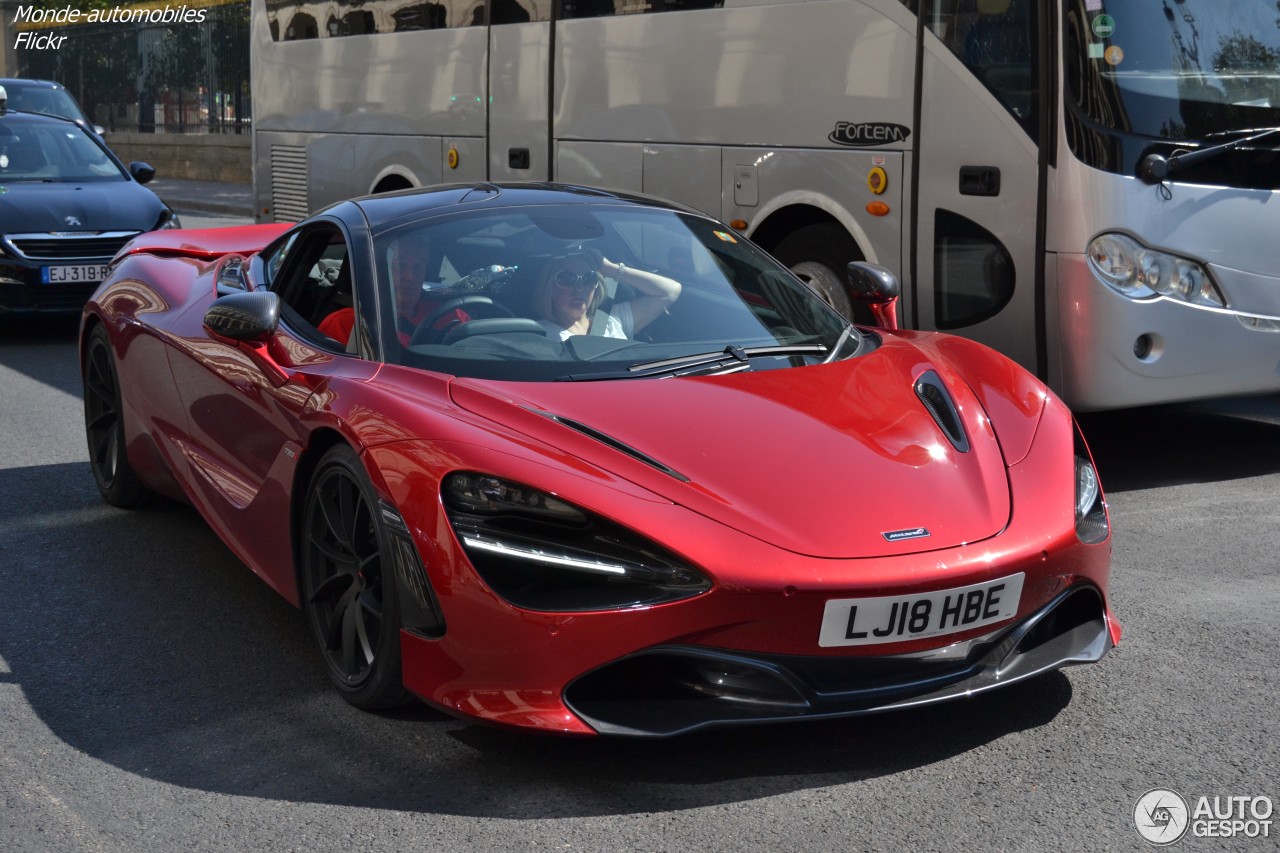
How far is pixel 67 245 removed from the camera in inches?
420

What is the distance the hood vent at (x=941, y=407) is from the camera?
12.7 ft

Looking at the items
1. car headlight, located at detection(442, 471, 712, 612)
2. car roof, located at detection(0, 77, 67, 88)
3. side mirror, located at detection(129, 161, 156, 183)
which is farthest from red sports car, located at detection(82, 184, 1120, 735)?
car roof, located at detection(0, 77, 67, 88)

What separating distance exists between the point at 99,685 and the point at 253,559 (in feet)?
1.99

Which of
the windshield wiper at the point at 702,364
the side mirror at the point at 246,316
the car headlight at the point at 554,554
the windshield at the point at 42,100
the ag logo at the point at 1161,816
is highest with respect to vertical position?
the windshield at the point at 42,100

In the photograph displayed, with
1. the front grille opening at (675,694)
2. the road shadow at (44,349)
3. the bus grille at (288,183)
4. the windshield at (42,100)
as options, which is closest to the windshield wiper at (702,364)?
the front grille opening at (675,694)

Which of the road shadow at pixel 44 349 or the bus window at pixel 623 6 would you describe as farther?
the road shadow at pixel 44 349

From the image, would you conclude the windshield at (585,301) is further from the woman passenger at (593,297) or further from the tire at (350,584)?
the tire at (350,584)

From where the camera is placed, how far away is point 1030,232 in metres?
6.73

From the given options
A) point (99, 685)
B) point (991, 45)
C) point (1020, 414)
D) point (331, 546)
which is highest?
point (991, 45)

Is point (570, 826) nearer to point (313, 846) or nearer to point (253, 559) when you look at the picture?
point (313, 846)

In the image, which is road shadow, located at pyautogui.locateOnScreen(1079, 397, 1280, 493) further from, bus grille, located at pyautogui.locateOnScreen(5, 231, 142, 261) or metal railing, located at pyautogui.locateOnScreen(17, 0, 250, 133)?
metal railing, located at pyautogui.locateOnScreen(17, 0, 250, 133)

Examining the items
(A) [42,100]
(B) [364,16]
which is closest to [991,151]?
(B) [364,16]

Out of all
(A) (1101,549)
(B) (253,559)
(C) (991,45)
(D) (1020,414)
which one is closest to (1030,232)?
(C) (991,45)

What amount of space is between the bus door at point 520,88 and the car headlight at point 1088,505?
20.9 feet
